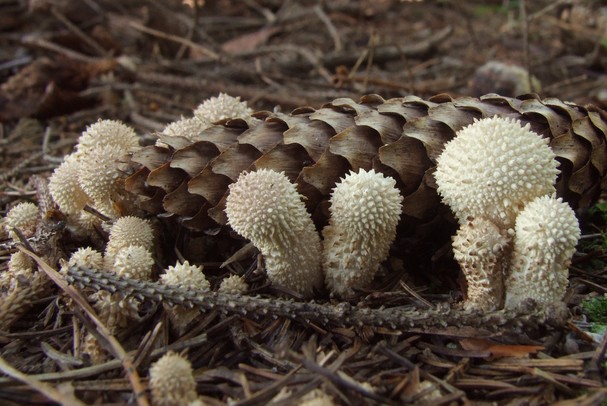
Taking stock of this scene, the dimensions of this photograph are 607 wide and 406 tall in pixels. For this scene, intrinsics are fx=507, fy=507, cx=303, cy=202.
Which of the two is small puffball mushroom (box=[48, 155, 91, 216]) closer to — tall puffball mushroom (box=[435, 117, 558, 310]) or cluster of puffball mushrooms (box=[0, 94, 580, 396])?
cluster of puffball mushrooms (box=[0, 94, 580, 396])

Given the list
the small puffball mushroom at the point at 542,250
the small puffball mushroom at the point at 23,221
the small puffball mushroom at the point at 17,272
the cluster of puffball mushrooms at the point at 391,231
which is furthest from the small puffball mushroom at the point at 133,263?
the small puffball mushroom at the point at 542,250

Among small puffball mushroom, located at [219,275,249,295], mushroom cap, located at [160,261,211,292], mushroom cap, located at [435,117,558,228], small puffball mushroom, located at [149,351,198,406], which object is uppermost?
mushroom cap, located at [435,117,558,228]

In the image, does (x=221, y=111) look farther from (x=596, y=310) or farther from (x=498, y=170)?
(x=596, y=310)

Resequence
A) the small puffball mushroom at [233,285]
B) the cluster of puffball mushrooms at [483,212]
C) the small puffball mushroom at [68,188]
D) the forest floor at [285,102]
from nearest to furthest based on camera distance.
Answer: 1. the forest floor at [285,102]
2. the cluster of puffball mushrooms at [483,212]
3. the small puffball mushroom at [233,285]
4. the small puffball mushroom at [68,188]

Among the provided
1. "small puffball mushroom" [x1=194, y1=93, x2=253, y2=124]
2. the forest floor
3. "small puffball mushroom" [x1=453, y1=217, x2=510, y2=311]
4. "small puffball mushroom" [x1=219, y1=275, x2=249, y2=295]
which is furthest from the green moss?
"small puffball mushroom" [x1=194, y1=93, x2=253, y2=124]

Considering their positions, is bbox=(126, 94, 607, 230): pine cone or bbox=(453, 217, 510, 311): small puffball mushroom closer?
bbox=(453, 217, 510, 311): small puffball mushroom

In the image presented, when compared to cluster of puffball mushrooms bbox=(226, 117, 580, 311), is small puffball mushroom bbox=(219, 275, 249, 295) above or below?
below

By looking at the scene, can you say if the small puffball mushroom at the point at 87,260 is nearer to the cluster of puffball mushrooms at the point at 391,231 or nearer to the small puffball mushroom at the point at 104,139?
the cluster of puffball mushrooms at the point at 391,231

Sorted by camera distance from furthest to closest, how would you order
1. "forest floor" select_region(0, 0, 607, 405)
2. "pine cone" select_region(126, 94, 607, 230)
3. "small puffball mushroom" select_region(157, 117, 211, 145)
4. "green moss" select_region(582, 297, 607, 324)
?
"small puffball mushroom" select_region(157, 117, 211, 145), "pine cone" select_region(126, 94, 607, 230), "green moss" select_region(582, 297, 607, 324), "forest floor" select_region(0, 0, 607, 405)
